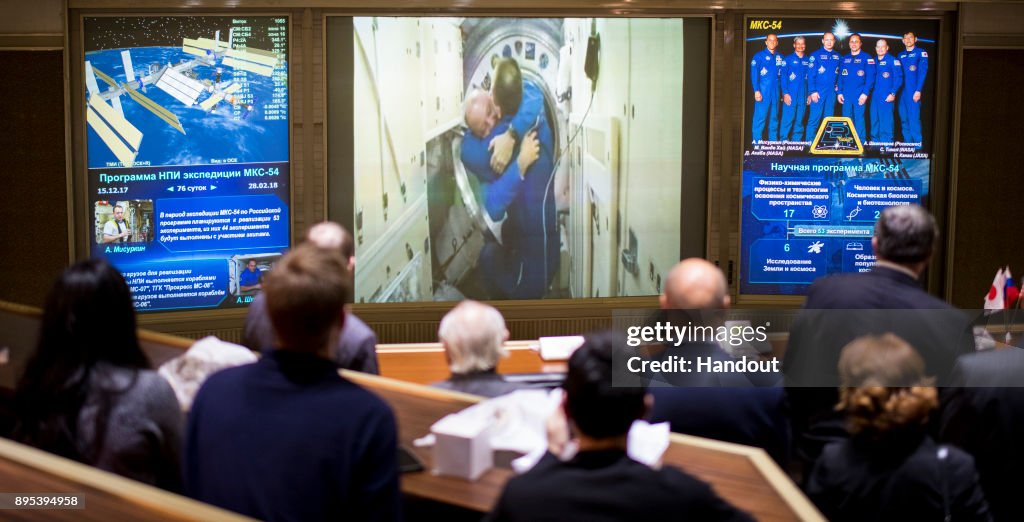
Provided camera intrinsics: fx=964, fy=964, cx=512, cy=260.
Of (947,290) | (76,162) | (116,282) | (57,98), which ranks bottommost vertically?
(947,290)

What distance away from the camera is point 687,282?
277cm

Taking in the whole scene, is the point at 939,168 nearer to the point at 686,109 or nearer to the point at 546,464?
the point at 686,109

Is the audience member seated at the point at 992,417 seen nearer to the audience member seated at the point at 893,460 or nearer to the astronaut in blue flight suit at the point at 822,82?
the audience member seated at the point at 893,460

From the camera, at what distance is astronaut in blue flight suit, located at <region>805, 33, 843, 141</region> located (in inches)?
226

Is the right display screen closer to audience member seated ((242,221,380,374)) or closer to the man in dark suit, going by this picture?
the man in dark suit

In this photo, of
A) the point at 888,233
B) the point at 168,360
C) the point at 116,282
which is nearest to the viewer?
the point at 116,282

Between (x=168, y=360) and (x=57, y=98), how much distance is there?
9.90 feet

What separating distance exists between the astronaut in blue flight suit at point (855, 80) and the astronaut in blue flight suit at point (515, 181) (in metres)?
1.79

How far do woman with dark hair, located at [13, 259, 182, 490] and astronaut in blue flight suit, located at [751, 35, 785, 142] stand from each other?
449cm

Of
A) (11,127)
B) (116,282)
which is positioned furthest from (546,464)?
(11,127)

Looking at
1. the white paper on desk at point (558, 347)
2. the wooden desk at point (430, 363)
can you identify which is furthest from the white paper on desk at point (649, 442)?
the white paper on desk at point (558, 347)

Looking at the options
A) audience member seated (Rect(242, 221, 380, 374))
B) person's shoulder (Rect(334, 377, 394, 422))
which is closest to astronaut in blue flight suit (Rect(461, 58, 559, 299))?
audience member seated (Rect(242, 221, 380, 374))

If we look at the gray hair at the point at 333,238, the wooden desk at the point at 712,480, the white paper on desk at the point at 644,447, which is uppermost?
the gray hair at the point at 333,238

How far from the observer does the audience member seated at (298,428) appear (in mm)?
1685
